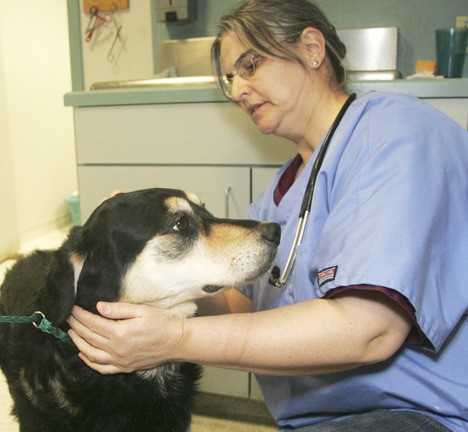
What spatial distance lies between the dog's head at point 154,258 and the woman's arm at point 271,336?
10 cm

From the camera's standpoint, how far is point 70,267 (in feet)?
3.31

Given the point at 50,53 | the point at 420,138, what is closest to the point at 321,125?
the point at 420,138

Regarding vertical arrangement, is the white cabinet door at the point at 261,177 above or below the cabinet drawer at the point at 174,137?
below

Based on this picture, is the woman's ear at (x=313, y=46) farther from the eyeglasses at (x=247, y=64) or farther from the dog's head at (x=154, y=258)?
the dog's head at (x=154, y=258)

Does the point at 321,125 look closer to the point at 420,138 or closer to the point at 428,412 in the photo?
the point at 420,138

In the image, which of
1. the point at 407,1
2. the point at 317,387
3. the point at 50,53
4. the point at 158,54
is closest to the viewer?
the point at 317,387

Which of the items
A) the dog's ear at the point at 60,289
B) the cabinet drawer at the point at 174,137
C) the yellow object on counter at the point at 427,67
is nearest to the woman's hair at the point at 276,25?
the cabinet drawer at the point at 174,137

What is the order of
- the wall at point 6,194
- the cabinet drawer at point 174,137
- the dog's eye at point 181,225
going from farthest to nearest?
the wall at point 6,194
the cabinet drawer at point 174,137
the dog's eye at point 181,225

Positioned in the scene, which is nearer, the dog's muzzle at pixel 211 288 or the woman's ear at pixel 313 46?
the dog's muzzle at pixel 211 288

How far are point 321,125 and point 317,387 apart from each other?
607 mm

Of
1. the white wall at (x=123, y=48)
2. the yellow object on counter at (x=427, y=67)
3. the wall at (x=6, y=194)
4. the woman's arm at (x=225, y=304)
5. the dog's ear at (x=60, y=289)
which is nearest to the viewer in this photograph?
the dog's ear at (x=60, y=289)

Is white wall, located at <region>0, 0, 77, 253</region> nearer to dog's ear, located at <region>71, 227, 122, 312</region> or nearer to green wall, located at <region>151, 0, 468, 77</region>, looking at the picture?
green wall, located at <region>151, 0, 468, 77</region>

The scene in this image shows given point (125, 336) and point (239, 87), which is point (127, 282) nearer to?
point (125, 336)

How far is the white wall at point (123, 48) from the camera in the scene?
8.36 feet
